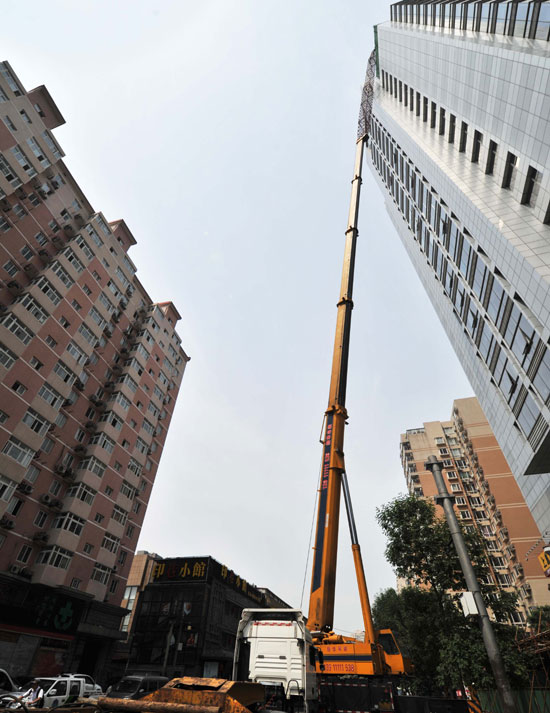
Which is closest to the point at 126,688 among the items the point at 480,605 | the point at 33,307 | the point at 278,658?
the point at 278,658

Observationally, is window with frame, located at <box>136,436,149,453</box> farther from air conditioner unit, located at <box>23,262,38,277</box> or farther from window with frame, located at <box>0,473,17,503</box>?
air conditioner unit, located at <box>23,262,38,277</box>

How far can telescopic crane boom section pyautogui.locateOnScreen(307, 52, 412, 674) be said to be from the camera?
567 inches

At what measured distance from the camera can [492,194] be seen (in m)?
25.0

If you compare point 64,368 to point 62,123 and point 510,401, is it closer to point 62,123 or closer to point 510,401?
point 62,123

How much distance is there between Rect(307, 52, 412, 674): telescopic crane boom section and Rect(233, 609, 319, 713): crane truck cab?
102 inches

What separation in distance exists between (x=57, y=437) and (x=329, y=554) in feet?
87.3

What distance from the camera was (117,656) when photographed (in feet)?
118

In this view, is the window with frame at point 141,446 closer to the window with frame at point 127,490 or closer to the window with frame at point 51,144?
the window with frame at point 127,490

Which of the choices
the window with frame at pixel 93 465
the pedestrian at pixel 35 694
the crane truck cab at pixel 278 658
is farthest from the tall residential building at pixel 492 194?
the window with frame at pixel 93 465

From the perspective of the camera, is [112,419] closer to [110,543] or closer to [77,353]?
[77,353]

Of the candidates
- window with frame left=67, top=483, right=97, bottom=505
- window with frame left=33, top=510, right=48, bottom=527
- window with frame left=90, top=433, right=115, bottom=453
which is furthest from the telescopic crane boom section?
window with frame left=90, top=433, right=115, bottom=453

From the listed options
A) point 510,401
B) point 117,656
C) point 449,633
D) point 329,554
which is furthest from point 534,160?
point 117,656

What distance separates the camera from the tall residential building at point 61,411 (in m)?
27.3

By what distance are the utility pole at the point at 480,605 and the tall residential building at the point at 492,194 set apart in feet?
40.3
